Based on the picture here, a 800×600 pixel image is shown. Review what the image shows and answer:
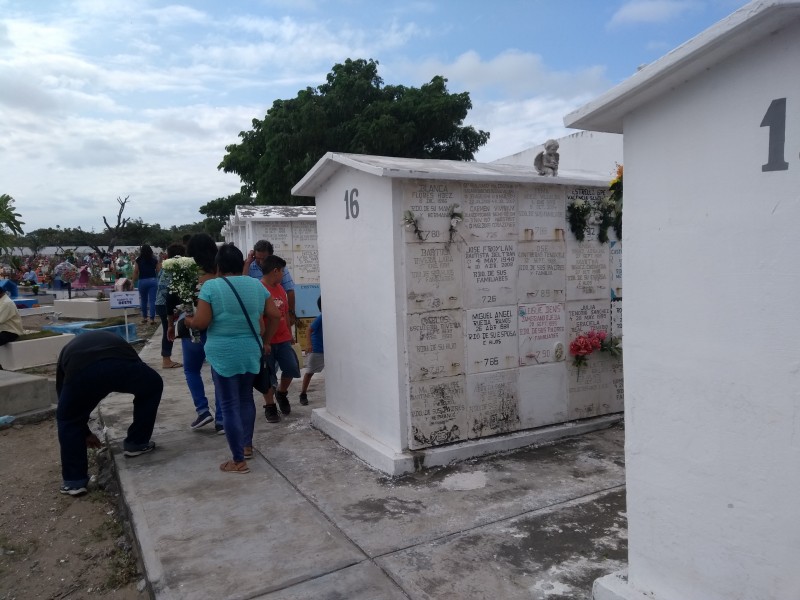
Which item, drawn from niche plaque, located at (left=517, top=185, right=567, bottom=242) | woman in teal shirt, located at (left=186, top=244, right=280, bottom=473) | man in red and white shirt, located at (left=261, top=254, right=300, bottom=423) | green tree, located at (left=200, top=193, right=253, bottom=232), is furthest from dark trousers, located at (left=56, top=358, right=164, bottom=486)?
green tree, located at (left=200, top=193, right=253, bottom=232)

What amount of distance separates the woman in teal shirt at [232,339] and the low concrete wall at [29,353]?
620 centimetres

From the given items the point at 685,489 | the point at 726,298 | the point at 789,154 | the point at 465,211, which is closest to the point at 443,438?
the point at 465,211

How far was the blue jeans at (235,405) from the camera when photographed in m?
4.55

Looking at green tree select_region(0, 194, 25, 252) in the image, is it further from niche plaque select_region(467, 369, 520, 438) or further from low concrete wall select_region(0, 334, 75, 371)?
niche plaque select_region(467, 369, 520, 438)

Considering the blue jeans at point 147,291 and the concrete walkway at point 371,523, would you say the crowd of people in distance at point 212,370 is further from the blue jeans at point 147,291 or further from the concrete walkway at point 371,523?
the blue jeans at point 147,291

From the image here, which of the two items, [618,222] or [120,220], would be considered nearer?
[618,222]

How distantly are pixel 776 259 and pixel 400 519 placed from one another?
258 centimetres

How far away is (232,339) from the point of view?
4.55m

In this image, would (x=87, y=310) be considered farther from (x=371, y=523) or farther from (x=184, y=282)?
(x=371, y=523)

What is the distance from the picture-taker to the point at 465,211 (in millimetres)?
4629

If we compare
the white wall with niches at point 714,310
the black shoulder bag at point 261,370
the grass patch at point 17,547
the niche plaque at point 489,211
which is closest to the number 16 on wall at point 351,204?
the niche plaque at point 489,211

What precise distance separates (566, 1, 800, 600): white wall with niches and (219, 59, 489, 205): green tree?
49.5 feet

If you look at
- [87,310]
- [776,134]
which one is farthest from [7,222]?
[776,134]

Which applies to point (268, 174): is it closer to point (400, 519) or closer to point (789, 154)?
point (400, 519)
